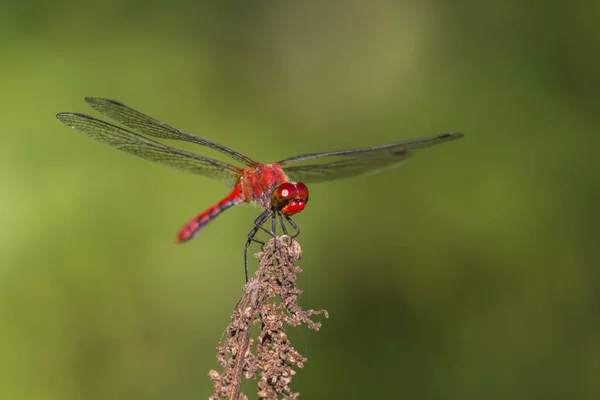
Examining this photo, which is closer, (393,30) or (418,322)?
(418,322)

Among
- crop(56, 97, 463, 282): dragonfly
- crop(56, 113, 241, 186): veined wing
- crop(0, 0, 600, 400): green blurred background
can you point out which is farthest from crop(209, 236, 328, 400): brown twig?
crop(0, 0, 600, 400): green blurred background

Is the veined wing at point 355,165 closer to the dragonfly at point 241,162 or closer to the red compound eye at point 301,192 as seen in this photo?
the dragonfly at point 241,162

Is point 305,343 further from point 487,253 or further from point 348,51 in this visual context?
point 348,51

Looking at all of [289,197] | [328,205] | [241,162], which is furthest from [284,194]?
[328,205]

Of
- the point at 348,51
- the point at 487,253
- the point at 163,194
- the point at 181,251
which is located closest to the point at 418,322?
the point at 487,253

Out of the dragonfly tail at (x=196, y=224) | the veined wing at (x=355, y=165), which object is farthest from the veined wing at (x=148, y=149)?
the veined wing at (x=355, y=165)

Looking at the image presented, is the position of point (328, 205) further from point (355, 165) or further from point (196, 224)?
point (196, 224)

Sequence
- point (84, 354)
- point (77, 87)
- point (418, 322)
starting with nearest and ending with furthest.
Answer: point (84, 354) → point (418, 322) → point (77, 87)
